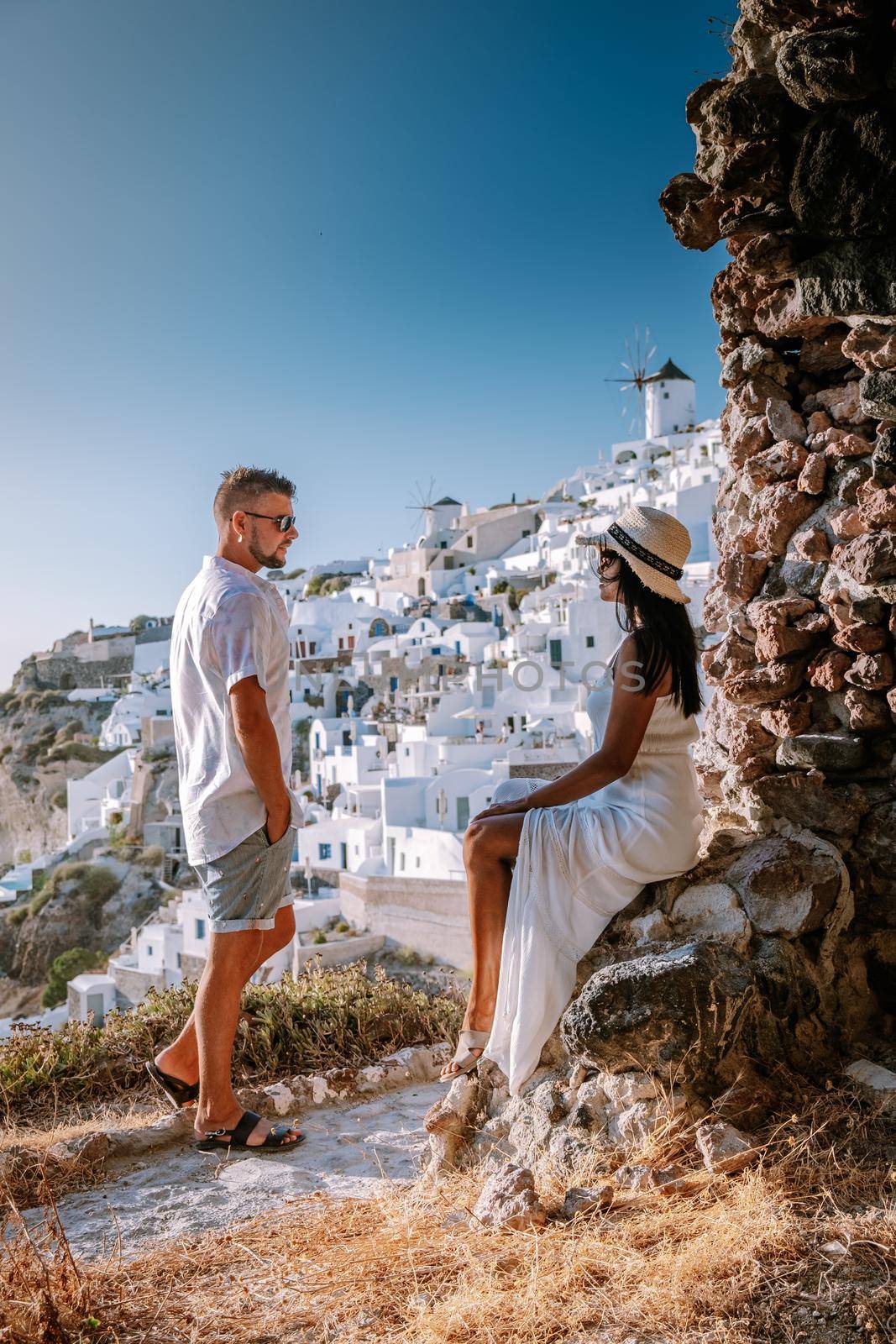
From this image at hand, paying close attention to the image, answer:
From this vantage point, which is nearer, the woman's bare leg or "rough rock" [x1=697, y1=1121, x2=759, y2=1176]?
"rough rock" [x1=697, y1=1121, x2=759, y2=1176]

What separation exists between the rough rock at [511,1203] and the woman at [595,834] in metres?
0.43

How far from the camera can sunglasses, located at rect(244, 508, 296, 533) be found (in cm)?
346

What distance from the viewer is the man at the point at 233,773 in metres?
3.21

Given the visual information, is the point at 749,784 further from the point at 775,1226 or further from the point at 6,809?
the point at 6,809

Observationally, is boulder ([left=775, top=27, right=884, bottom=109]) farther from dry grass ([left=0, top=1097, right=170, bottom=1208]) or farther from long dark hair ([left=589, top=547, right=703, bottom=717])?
dry grass ([left=0, top=1097, right=170, bottom=1208])

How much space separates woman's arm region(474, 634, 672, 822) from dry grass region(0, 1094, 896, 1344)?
1.00 metres

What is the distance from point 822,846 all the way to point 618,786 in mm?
686

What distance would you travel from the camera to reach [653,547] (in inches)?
126

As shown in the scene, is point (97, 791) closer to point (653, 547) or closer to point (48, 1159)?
point (48, 1159)

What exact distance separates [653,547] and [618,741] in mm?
634

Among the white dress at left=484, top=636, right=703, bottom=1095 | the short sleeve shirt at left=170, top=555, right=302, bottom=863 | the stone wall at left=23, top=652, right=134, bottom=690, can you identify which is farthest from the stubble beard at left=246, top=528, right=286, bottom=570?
the stone wall at left=23, top=652, right=134, bottom=690

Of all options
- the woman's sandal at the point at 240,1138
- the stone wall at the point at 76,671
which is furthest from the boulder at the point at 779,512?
the stone wall at the point at 76,671

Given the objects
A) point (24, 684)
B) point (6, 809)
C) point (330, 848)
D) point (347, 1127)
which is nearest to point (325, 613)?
point (6, 809)

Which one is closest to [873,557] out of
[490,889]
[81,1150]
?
[490,889]
